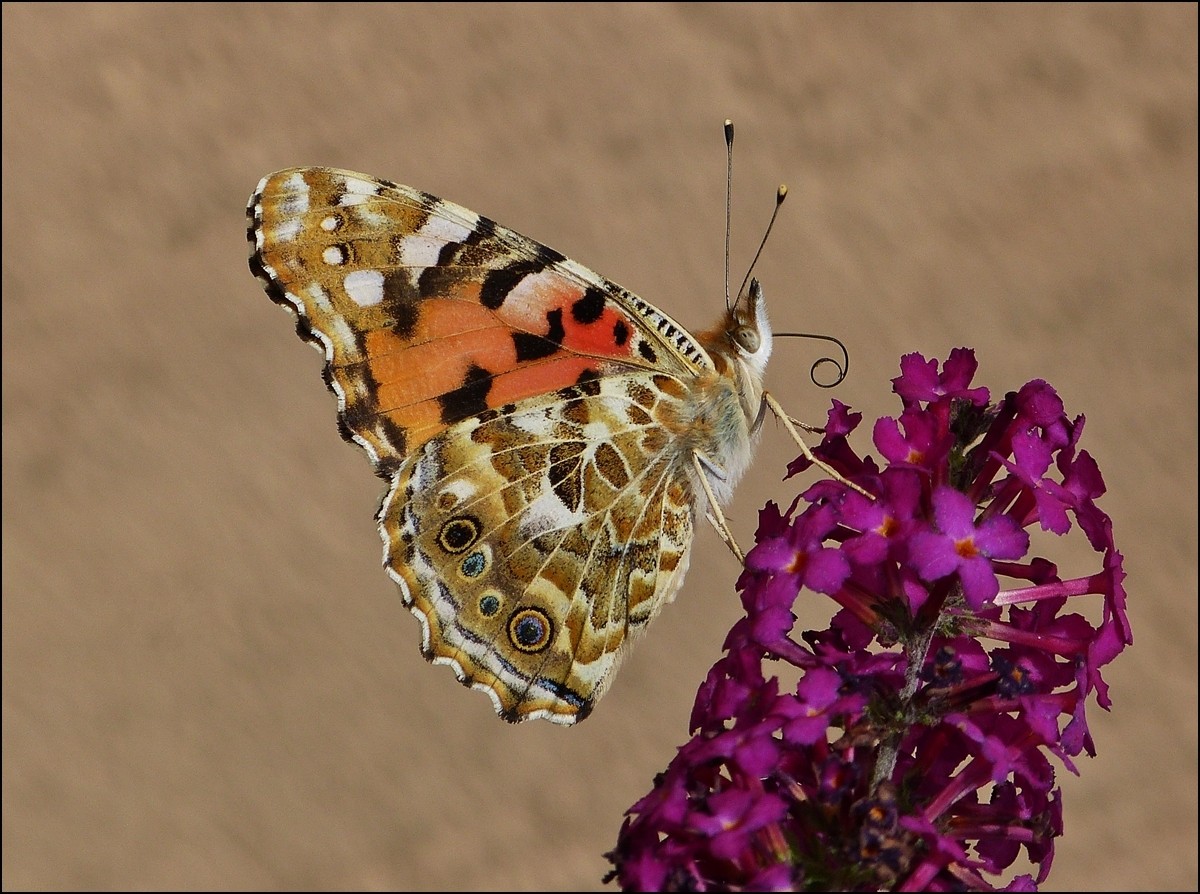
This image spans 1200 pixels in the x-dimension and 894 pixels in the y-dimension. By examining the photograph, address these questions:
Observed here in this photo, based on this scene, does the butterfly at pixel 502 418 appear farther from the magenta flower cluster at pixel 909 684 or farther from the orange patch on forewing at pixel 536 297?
the magenta flower cluster at pixel 909 684

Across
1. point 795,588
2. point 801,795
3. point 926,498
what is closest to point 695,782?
point 801,795

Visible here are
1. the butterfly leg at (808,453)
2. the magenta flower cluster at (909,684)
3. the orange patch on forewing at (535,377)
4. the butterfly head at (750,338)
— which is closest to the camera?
the magenta flower cluster at (909,684)

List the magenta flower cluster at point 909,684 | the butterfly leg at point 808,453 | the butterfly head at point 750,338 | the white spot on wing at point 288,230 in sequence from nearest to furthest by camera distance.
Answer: the magenta flower cluster at point 909,684 → the butterfly leg at point 808,453 → the white spot on wing at point 288,230 → the butterfly head at point 750,338

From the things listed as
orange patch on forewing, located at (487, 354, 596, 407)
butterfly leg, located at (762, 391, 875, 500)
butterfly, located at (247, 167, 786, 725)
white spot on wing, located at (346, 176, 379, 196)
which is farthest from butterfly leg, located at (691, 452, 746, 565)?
white spot on wing, located at (346, 176, 379, 196)

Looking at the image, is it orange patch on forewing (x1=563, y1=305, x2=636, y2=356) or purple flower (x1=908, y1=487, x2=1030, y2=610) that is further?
orange patch on forewing (x1=563, y1=305, x2=636, y2=356)

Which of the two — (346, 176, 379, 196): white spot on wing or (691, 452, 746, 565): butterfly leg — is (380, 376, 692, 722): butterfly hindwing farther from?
(346, 176, 379, 196): white spot on wing

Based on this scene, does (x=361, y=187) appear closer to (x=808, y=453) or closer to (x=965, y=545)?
(x=808, y=453)

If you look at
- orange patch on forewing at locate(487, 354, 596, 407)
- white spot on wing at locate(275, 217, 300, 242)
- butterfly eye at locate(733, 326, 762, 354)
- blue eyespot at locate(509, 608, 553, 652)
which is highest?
butterfly eye at locate(733, 326, 762, 354)

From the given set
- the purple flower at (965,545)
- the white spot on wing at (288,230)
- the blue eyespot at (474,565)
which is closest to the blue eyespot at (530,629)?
the blue eyespot at (474,565)
